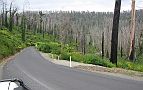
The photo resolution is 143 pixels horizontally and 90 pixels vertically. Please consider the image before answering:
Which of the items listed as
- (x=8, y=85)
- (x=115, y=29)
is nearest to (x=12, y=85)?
(x=8, y=85)

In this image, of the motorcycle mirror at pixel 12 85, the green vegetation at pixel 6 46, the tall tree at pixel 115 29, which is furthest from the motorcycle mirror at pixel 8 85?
the green vegetation at pixel 6 46

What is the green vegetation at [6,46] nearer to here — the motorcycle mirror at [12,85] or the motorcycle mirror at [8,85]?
the motorcycle mirror at [12,85]

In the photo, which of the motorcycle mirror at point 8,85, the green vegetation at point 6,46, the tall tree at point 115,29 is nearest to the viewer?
the motorcycle mirror at point 8,85

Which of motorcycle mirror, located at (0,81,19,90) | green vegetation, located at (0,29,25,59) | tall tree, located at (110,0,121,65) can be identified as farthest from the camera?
green vegetation, located at (0,29,25,59)

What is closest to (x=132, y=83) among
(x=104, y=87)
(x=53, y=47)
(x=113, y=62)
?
(x=104, y=87)

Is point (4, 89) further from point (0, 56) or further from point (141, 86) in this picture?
point (0, 56)

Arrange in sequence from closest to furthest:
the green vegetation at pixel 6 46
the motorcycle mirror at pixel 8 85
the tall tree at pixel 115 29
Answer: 1. the motorcycle mirror at pixel 8 85
2. the tall tree at pixel 115 29
3. the green vegetation at pixel 6 46

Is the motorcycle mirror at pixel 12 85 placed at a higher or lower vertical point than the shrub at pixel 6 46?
higher

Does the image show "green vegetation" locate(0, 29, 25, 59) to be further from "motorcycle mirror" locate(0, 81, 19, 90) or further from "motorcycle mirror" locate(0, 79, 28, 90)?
"motorcycle mirror" locate(0, 81, 19, 90)

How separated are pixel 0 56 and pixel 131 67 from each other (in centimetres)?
2188

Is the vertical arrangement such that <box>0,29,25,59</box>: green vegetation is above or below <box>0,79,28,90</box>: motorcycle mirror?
below

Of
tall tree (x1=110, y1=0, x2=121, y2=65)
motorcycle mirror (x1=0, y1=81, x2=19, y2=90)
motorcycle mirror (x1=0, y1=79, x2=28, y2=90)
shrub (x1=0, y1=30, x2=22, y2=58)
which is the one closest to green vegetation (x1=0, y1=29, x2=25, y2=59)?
shrub (x1=0, y1=30, x2=22, y2=58)

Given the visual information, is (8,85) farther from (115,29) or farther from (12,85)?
(115,29)

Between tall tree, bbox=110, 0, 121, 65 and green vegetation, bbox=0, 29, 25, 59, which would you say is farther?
green vegetation, bbox=0, 29, 25, 59
